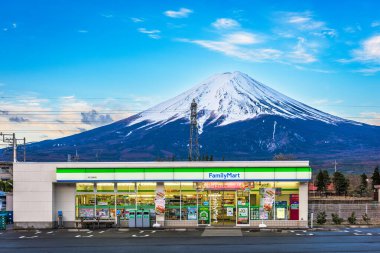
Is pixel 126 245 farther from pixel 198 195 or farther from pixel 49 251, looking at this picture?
pixel 198 195

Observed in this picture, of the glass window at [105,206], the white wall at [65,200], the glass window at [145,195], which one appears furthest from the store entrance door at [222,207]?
the white wall at [65,200]

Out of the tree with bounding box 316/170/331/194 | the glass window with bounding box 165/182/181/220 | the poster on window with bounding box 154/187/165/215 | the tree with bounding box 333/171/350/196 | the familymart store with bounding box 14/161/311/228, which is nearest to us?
the familymart store with bounding box 14/161/311/228

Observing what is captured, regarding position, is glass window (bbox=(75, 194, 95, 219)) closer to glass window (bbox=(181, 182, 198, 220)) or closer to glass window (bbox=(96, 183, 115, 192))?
glass window (bbox=(96, 183, 115, 192))

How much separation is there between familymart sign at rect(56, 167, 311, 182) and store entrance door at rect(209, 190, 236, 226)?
1130 mm

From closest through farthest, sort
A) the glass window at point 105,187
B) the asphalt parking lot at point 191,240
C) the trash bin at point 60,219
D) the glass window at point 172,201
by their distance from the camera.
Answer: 1. the asphalt parking lot at point 191,240
2. the trash bin at point 60,219
3. the glass window at point 172,201
4. the glass window at point 105,187

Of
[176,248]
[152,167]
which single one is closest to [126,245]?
[176,248]

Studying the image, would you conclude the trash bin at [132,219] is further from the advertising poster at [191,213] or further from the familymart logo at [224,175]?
the familymart logo at [224,175]

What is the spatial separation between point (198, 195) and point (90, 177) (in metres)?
5.99

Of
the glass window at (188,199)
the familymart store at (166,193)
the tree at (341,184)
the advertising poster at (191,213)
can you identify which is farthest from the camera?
the tree at (341,184)

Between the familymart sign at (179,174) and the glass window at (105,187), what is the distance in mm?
716

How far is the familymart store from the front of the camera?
32812 millimetres

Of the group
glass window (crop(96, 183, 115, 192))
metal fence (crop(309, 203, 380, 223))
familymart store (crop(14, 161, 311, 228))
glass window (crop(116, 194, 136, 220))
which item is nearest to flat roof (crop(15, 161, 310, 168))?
familymart store (crop(14, 161, 311, 228))

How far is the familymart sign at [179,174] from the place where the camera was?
32.6 m

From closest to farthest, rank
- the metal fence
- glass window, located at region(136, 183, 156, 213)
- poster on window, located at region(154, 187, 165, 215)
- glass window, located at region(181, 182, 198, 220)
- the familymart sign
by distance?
the familymart sign
poster on window, located at region(154, 187, 165, 215)
glass window, located at region(181, 182, 198, 220)
glass window, located at region(136, 183, 156, 213)
the metal fence
